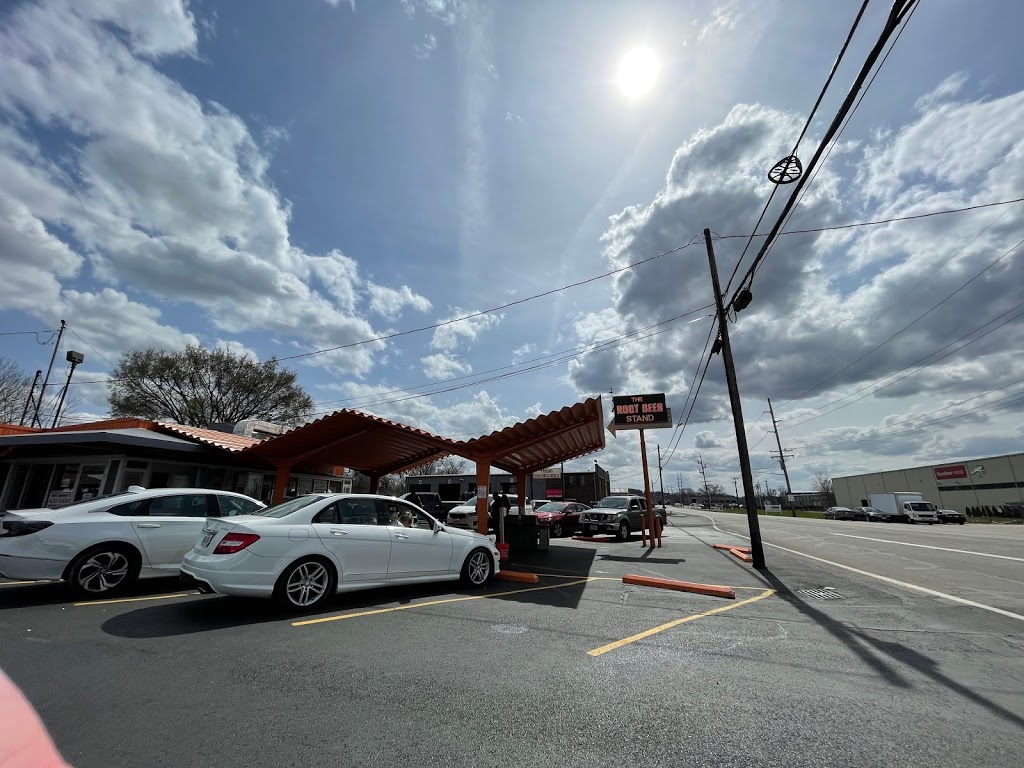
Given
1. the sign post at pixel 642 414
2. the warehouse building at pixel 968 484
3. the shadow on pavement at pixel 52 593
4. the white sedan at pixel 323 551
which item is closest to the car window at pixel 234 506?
the shadow on pavement at pixel 52 593

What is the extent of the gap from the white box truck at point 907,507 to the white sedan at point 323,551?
1821 inches

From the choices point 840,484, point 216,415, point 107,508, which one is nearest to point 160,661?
point 107,508

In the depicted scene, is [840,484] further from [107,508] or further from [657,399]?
[107,508]

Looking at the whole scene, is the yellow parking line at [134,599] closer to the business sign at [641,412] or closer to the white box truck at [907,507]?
the business sign at [641,412]

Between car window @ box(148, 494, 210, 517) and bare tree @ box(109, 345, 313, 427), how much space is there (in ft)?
80.8

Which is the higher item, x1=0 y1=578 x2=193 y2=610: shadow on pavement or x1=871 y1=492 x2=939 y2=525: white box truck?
x1=871 y1=492 x2=939 y2=525: white box truck

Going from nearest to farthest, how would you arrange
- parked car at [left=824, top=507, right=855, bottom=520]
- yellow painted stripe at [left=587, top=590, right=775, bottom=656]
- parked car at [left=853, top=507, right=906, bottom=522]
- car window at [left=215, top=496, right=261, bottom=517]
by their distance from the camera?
yellow painted stripe at [left=587, top=590, right=775, bottom=656] → car window at [left=215, top=496, right=261, bottom=517] → parked car at [left=853, top=507, right=906, bottom=522] → parked car at [left=824, top=507, right=855, bottom=520]

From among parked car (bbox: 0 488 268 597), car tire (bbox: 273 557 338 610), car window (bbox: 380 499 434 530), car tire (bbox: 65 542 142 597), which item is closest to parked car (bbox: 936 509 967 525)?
car window (bbox: 380 499 434 530)

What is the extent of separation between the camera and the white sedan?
534 centimetres

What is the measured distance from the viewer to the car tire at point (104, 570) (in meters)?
6.16

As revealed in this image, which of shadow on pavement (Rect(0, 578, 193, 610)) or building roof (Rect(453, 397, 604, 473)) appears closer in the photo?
shadow on pavement (Rect(0, 578, 193, 610))

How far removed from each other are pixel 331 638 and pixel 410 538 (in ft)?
7.30

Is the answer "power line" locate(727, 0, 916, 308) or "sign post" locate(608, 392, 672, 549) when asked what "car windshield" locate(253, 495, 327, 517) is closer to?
"power line" locate(727, 0, 916, 308)

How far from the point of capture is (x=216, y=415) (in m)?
33.5
